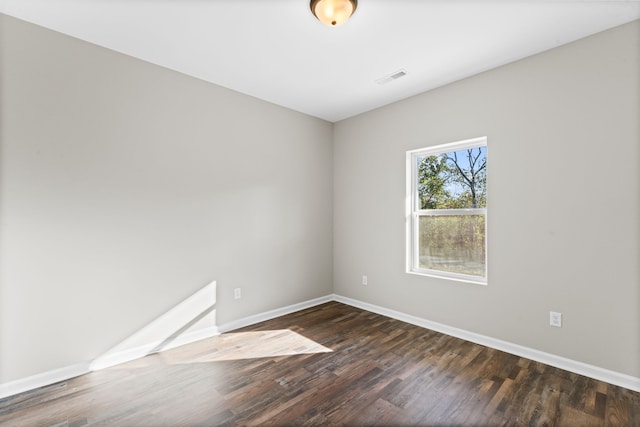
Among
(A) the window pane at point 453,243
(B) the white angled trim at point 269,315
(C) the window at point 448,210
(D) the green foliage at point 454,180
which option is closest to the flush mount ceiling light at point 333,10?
(C) the window at point 448,210

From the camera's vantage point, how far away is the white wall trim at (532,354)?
7.27 ft

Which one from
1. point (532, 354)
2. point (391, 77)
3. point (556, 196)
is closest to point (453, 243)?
point (556, 196)

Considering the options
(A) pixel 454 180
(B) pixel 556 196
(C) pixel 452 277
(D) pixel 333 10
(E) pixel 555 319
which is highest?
(D) pixel 333 10

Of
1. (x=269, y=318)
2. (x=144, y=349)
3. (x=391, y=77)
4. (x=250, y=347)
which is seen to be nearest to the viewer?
(x=144, y=349)

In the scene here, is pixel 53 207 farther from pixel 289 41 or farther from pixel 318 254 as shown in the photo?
pixel 318 254

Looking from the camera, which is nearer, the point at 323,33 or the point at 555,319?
the point at 323,33

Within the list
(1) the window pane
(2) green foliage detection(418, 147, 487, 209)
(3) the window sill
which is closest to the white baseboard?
(3) the window sill

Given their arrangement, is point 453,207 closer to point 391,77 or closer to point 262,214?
point 391,77

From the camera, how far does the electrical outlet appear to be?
2.50 metres

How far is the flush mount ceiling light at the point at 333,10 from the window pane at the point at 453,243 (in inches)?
91.4

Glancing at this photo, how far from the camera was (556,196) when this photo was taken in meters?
2.52

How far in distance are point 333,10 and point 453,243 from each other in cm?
259

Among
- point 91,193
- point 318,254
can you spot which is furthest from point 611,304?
point 91,193

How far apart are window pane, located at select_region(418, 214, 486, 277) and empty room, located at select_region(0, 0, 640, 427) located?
25 mm
